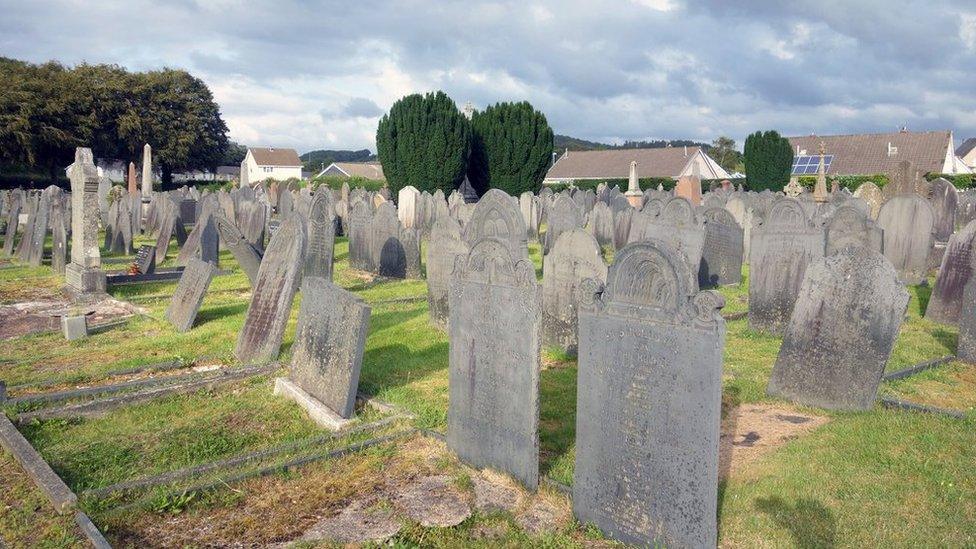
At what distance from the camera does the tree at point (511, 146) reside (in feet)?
111

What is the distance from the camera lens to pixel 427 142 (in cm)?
3147

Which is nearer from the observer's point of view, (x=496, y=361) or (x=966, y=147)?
(x=496, y=361)

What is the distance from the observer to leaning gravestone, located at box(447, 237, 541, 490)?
15.6ft

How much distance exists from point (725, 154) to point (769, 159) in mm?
54762

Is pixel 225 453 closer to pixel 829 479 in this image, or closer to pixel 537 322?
pixel 537 322

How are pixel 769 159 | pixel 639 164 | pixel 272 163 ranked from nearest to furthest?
pixel 769 159 < pixel 639 164 < pixel 272 163

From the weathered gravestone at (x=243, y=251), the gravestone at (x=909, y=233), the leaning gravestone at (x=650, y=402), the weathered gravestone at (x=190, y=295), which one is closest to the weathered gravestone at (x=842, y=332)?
the leaning gravestone at (x=650, y=402)

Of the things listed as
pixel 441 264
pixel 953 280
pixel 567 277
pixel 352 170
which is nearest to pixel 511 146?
pixel 441 264

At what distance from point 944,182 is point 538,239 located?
443 inches

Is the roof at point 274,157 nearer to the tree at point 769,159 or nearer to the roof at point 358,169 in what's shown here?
the roof at point 358,169

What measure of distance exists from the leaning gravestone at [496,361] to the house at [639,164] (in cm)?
5264

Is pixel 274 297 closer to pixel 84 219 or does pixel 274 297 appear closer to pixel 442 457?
pixel 442 457

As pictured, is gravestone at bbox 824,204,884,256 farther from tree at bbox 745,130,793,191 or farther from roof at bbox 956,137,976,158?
roof at bbox 956,137,976,158

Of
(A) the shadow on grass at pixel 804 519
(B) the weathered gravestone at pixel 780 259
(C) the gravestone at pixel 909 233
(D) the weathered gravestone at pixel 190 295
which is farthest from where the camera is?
(C) the gravestone at pixel 909 233
